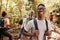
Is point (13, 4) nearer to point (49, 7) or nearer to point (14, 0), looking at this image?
point (14, 0)

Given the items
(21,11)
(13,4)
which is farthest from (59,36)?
(13,4)

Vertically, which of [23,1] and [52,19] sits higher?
[23,1]

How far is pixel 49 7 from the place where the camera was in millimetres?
1916

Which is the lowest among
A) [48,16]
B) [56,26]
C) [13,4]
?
[56,26]

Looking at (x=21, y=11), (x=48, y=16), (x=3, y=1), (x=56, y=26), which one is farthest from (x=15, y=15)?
(x=56, y=26)

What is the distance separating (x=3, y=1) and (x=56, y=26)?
71cm

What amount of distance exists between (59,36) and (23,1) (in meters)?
0.62

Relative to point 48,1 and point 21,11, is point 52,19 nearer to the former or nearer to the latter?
point 48,1

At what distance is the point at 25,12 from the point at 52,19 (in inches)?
13.6

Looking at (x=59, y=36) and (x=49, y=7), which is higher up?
(x=49, y=7)

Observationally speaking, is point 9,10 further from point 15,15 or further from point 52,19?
point 52,19

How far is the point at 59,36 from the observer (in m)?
1.97

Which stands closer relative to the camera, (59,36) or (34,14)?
(34,14)

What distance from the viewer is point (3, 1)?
74.0 inches
